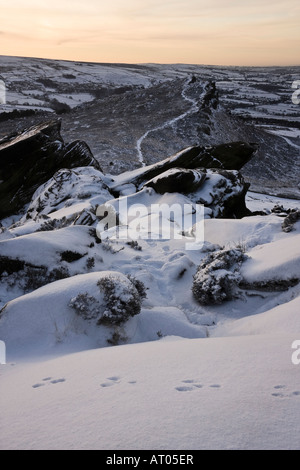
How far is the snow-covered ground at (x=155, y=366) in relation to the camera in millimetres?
3076

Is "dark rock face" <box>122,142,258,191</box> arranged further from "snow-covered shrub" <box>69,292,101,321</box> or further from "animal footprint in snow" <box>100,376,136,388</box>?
"animal footprint in snow" <box>100,376,136,388</box>

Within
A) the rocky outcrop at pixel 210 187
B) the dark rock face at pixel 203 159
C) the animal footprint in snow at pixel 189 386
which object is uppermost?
the dark rock face at pixel 203 159

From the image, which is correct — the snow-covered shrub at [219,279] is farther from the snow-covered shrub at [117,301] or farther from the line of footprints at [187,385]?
the line of footprints at [187,385]

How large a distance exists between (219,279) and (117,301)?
9.66 feet

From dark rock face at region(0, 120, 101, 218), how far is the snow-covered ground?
1141 centimetres

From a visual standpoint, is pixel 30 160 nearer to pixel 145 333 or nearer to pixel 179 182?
pixel 179 182

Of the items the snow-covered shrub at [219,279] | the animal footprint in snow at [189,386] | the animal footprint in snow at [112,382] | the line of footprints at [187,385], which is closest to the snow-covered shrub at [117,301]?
the line of footprints at [187,385]

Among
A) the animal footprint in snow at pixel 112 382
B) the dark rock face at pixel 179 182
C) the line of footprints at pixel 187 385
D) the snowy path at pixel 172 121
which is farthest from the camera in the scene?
the snowy path at pixel 172 121

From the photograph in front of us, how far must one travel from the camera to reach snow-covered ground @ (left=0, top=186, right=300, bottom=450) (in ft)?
10.1

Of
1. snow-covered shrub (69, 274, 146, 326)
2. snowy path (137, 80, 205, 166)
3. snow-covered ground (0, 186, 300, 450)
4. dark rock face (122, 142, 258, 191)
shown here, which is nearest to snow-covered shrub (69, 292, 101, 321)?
snow-covered shrub (69, 274, 146, 326)

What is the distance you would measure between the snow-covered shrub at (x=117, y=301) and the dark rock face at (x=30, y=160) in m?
14.6

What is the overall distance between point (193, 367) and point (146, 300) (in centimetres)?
380

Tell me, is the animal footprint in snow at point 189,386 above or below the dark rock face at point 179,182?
below

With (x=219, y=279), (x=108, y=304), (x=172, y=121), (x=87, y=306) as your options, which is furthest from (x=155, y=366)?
(x=172, y=121)
